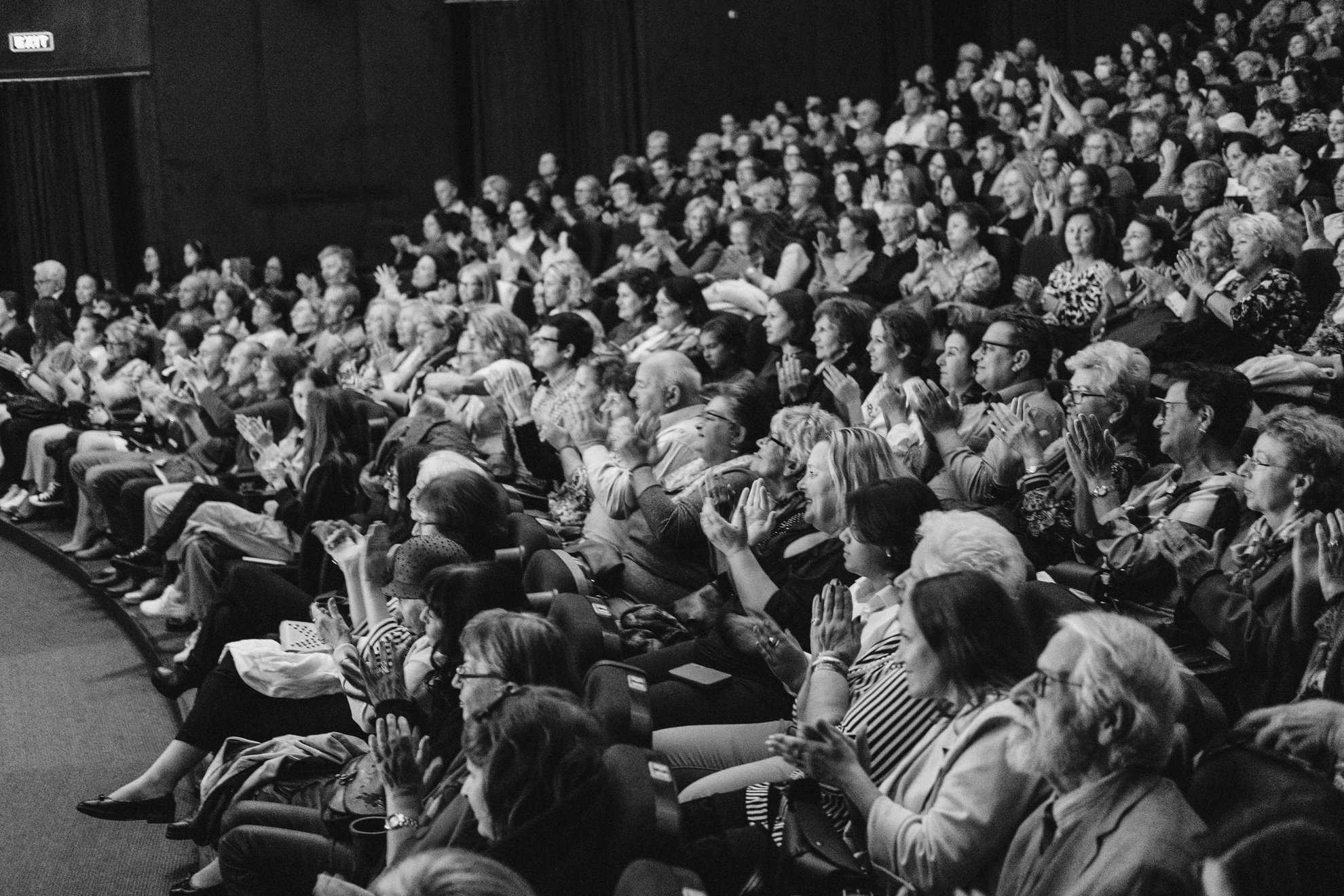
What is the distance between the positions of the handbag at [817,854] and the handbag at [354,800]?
0.78 m

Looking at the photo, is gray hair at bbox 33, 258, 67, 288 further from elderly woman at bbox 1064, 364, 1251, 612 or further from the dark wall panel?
elderly woman at bbox 1064, 364, 1251, 612

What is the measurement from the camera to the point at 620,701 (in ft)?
7.36

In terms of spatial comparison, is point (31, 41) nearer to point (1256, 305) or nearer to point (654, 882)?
point (1256, 305)

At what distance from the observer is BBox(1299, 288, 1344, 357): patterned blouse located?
3887 mm

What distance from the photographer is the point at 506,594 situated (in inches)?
101

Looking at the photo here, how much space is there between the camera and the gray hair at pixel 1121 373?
3.23 metres

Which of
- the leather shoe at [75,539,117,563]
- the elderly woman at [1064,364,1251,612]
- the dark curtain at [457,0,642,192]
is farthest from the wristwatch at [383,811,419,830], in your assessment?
the dark curtain at [457,0,642,192]

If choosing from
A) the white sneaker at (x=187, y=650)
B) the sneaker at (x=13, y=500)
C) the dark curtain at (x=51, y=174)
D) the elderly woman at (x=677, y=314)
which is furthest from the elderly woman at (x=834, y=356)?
the dark curtain at (x=51, y=174)

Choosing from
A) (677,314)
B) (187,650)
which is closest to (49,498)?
(187,650)

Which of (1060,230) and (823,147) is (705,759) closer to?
(1060,230)

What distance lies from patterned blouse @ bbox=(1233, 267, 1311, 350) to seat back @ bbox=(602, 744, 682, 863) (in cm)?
265

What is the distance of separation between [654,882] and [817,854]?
0.29m

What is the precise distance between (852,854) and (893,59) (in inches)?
447

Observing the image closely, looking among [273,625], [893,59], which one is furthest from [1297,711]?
[893,59]
